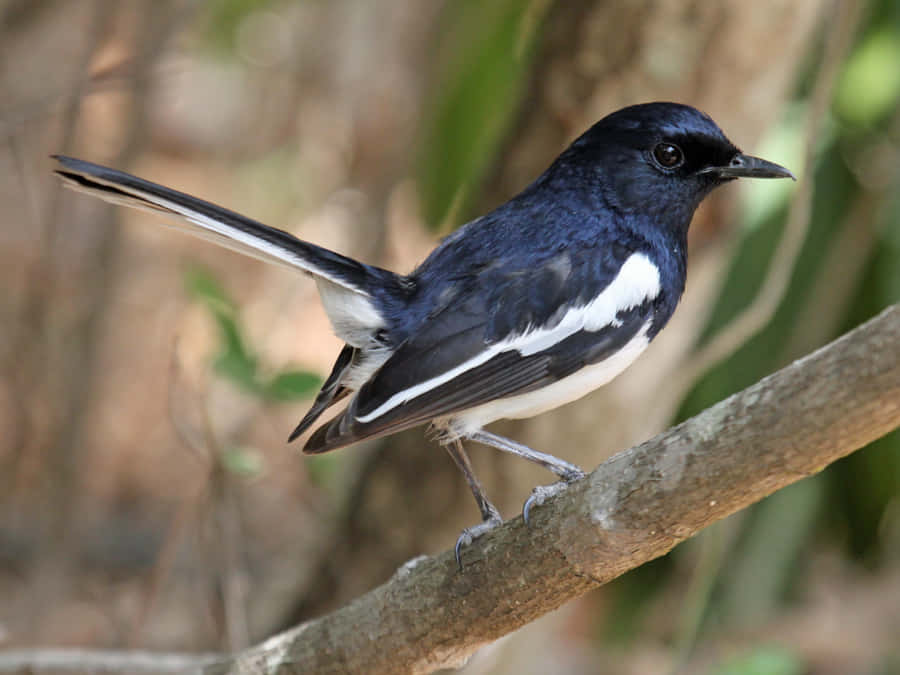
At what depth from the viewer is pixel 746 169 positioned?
2686 mm

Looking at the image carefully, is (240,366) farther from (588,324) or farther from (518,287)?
(588,324)

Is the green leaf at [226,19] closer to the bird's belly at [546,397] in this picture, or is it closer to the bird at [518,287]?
the bird at [518,287]

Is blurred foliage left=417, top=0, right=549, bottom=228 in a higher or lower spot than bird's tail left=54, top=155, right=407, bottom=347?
higher

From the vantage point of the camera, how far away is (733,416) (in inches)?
64.6

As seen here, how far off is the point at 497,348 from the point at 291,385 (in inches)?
29.1

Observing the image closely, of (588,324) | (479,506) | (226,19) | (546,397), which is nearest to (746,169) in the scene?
(588,324)

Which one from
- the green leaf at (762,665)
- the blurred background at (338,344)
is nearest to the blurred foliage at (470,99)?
the blurred background at (338,344)

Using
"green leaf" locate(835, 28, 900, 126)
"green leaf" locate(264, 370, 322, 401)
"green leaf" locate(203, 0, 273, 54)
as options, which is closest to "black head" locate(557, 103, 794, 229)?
"green leaf" locate(264, 370, 322, 401)

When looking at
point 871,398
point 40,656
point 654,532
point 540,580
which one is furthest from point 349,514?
point 871,398

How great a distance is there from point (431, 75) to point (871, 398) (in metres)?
3.87

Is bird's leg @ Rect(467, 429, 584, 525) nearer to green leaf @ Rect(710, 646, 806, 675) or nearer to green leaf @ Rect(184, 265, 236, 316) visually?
green leaf @ Rect(184, 265, 236, 316)

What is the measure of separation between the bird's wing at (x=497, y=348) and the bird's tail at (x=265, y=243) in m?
0.20

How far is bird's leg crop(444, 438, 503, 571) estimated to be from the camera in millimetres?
2102

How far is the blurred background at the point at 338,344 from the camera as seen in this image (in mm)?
3354
